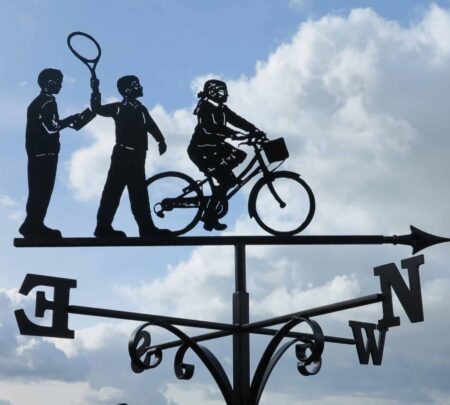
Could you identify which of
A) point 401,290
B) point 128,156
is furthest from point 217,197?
point 401,290

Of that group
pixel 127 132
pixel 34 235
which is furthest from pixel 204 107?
pixel 34 235

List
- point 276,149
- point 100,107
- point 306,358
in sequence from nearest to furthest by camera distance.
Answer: point 306,358, point 100,107, point 276,149

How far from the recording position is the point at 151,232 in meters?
6.43

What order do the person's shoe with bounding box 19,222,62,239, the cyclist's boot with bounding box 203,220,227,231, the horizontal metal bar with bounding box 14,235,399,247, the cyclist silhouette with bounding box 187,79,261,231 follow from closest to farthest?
1. the horizontal metal bar with bounding box 14,235,399,247
2. the person's shoe with bounding box 19,222,62,239
3. the cyclist's boot with bounding box 203,220,227,231
4. the cyclist silhouette with bounding box 187,79,261,231

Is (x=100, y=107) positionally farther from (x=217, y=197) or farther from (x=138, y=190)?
(x=217, y=197)

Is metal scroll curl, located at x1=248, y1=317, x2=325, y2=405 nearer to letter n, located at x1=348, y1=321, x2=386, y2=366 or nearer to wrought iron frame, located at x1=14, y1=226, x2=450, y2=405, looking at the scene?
wrought iron frame, located at x1=14, y1=226, x2=450, y2=405

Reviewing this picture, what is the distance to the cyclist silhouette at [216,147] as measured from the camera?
22.4 ft

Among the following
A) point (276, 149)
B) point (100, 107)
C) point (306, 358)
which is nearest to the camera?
point (306, 358)

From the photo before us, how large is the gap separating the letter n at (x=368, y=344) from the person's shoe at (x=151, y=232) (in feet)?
6.91

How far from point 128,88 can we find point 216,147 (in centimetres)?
106

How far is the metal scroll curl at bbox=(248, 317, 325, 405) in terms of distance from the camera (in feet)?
16.6

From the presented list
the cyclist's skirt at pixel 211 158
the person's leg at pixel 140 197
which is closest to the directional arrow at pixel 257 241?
the person's leg at pixel 140 197

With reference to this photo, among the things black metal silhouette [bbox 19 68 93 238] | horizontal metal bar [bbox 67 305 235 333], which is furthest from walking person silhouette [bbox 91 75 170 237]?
horizontal metal bar [bbox 67 305 235 333]

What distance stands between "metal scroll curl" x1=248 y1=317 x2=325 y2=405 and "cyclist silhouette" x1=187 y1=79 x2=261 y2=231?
5.11ft
